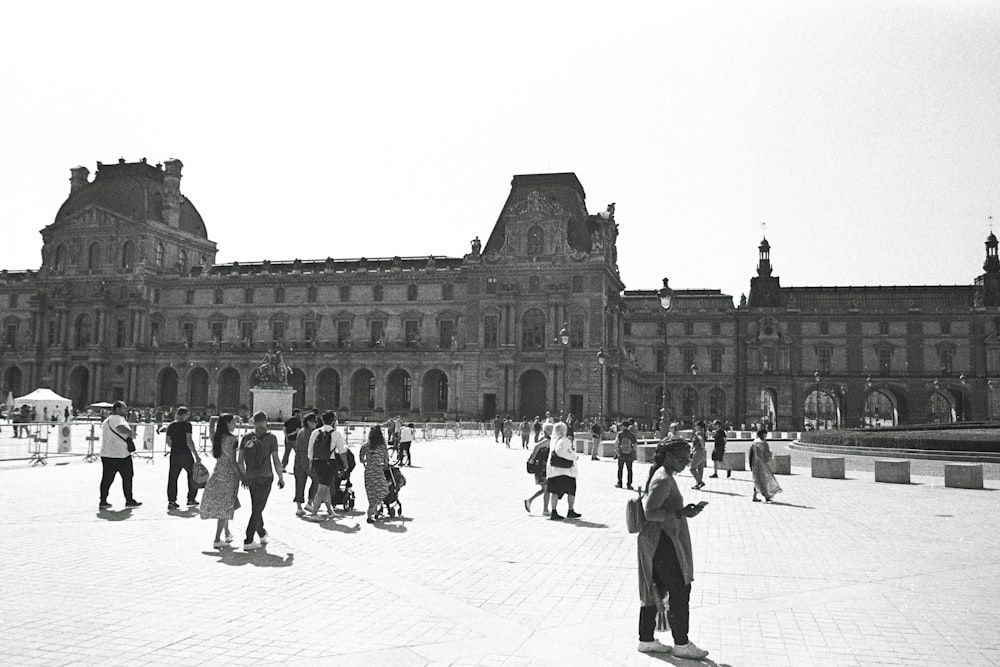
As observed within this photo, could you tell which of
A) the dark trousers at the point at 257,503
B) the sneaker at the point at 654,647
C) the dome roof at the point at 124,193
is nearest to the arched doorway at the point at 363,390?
the dome roof at the point at 124,193

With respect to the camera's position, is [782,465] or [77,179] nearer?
[782,465]

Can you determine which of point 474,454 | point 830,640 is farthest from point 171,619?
point 474,454

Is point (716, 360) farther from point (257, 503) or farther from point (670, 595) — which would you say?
point (670, 595)

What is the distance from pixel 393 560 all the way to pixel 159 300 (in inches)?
3225

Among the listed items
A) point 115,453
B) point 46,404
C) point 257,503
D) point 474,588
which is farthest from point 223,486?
point 46,404

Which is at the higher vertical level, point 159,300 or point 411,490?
point 159,300

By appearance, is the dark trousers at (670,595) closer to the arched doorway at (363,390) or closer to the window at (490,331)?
the window at (490,331)

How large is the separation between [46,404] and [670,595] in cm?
6066

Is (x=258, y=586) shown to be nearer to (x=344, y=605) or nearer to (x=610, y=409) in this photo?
(x=344, y=605)

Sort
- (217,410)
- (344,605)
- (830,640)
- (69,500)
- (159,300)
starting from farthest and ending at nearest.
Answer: (159,300), (217,410), (69,500), (344,605), (830,640)

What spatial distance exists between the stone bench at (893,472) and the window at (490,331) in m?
49.2

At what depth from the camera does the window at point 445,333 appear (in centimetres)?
7775

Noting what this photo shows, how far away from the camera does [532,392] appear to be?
71.6m

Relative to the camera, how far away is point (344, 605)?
9.10 metres
